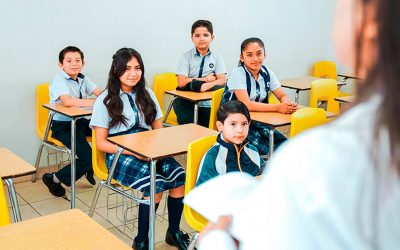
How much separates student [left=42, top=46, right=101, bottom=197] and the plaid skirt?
3.87ft

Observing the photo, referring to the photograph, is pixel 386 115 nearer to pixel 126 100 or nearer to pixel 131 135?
pixel 131 135

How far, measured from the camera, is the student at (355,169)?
502 millimetres

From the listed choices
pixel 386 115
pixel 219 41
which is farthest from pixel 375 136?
pixel 219 41

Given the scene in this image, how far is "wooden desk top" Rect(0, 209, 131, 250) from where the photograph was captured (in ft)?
4.85

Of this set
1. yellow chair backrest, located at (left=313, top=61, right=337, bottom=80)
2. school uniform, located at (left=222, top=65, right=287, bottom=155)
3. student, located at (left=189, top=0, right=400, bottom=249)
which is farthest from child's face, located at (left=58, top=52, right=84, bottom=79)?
student, located at (left=189, top=0, right=400, bottom=249)

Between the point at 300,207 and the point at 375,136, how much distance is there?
97mm

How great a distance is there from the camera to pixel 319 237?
0.52 meters

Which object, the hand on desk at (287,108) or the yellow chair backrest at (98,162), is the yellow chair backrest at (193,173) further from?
the hand on desk at (287,108)

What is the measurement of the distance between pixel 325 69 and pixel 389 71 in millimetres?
6018

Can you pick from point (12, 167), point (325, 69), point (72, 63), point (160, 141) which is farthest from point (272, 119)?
point (325, 69)

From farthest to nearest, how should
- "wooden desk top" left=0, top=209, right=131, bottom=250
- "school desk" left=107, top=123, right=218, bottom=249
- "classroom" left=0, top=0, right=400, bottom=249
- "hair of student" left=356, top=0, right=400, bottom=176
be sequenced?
"classroom" left=0, top=0, right=400, bottom=249
"school desk" left=107, top=123, right=218, bottom=249
"wooden desk top" left=0, top=209, right=131, bottom=250
"hair of student" left=356, top=0, right=400, bottom=176

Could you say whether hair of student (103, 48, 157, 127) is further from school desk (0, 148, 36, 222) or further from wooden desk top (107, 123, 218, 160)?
school desk (0, 148, 36, 222)

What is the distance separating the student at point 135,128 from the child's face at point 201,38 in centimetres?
150

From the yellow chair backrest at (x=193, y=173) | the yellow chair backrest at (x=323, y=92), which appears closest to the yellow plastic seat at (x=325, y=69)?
the yellow chair backrest at (x=323, y=92)
